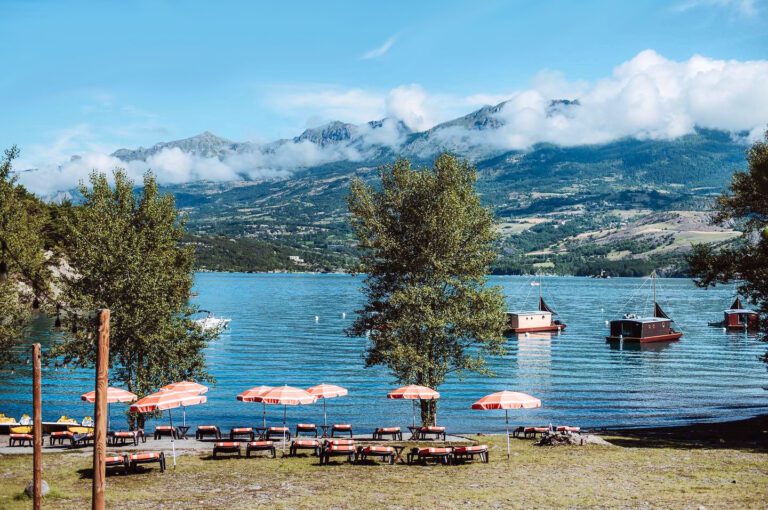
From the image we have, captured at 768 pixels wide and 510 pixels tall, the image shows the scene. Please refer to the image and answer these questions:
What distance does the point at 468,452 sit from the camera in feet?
96.8

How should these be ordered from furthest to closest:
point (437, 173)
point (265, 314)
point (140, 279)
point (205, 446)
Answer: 1. point (265, 314)
2. point (437, 173)
3. point (140, 279)
4. point (205, 446)

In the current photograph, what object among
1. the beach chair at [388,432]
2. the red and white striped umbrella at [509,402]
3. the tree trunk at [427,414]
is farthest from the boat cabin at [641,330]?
the red and white striped umbrella at [509,402]

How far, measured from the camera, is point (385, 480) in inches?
1019

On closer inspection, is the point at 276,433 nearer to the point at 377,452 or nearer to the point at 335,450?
the point at 335,450

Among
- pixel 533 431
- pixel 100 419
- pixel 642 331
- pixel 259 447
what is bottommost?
pixel 642 331

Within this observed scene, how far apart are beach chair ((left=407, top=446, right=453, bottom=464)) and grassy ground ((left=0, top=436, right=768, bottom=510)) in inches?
31.4

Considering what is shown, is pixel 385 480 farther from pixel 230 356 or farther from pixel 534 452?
pixel 230 356

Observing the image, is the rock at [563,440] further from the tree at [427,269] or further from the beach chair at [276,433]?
the beach chair at [276,433]

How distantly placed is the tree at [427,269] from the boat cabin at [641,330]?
8995 centimetres

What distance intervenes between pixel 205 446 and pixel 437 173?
68.3 ft

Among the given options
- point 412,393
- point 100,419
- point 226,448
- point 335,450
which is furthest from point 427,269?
point 100,419

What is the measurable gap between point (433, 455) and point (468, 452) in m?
1.57

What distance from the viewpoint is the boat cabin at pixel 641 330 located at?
123 meters

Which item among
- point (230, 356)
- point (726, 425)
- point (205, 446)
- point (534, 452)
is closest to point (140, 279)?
point (205, 446)
